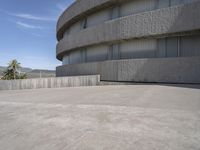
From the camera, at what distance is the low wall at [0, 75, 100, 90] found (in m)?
13.4

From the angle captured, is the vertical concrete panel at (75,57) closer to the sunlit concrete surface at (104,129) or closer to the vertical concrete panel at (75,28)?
the vertical concrete panel at (75,28)

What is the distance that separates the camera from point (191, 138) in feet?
11.3

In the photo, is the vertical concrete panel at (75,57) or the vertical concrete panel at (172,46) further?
the vertical concrete panel at (75,57)

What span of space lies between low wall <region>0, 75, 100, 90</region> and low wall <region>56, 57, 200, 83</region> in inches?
Answer: 49.4

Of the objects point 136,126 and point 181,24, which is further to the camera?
point 181,24

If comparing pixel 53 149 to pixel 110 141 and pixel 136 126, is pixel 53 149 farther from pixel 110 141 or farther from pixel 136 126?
pixel 136 126

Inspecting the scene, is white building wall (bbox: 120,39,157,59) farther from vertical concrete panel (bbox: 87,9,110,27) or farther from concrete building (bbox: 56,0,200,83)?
vertical concrete panel (bbox: 87,9,110,27)

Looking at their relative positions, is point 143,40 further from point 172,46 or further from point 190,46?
point 190,46

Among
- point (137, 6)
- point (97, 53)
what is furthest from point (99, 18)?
point (137, 6)

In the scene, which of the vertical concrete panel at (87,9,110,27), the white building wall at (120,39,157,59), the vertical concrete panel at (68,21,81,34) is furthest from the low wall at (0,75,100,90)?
the vertical concrete panel at (68,21,81,34)

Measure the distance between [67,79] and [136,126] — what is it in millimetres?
10923

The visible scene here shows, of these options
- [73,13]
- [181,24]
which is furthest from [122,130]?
[73,13]

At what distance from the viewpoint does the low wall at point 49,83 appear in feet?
44.0

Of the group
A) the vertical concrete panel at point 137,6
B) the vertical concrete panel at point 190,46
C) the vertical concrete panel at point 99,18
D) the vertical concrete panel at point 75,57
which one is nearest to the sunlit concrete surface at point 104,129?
the vertical concrete panel at point 190,46
